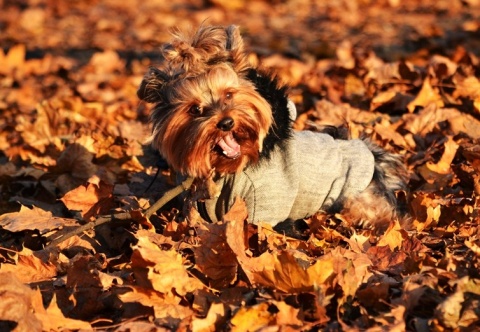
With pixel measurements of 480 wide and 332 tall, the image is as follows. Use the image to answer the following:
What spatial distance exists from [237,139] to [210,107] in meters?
0.28

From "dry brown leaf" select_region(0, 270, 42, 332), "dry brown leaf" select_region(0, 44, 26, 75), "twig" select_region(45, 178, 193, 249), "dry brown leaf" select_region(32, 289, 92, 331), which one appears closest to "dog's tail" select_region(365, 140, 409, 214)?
"twig" select_region(45, 178, 193, 249)

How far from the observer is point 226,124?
4.86 metres

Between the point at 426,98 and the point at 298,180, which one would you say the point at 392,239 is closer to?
the point at 298,180

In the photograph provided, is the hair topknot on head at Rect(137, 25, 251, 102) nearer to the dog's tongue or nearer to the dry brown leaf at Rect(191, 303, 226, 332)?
the dog's tongue

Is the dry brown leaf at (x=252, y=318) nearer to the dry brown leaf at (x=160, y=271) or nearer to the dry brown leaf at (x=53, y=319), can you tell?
the dry brown leaf at (x=160, y=271)

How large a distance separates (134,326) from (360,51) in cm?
836

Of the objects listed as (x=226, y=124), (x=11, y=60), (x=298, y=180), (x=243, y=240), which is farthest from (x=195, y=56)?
(x=11, y=60)

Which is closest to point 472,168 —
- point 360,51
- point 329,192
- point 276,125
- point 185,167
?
point 329,192

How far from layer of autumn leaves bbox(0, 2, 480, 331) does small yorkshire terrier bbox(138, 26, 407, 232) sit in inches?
10.0

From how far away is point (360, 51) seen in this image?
36.6 feet

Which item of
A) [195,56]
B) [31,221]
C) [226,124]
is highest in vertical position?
[195,56]

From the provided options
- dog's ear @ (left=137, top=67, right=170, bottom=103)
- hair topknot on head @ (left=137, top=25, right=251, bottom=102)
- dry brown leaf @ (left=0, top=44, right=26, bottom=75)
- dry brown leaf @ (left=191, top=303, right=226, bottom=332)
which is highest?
hair topknot on head @ (left=137, top=25, right=251, bottom=102)

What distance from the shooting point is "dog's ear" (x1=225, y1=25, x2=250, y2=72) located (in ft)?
16.7

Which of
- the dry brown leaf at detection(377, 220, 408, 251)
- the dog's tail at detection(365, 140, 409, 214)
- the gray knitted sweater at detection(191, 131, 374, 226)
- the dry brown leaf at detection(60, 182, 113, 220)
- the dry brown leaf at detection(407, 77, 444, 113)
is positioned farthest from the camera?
the dry brown leaf at detection(407, 77, 444, 113)
